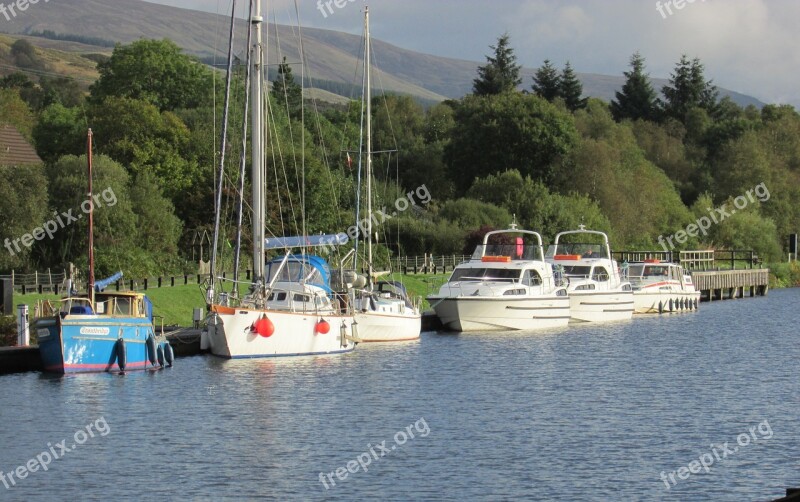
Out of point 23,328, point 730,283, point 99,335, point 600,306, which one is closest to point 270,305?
point 99,335

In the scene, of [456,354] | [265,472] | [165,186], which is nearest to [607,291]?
[456,354]

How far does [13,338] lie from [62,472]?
59.9 feet

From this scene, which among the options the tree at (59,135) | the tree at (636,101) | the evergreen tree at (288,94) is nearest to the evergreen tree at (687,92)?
the tree at (636,101)

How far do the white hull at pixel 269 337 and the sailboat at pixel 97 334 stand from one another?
2649 mm

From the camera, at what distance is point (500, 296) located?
223 ft

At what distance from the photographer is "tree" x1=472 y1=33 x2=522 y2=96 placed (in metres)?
163

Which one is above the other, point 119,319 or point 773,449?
point 119,319

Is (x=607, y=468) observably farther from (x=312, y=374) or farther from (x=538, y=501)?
(x=312, y=374)

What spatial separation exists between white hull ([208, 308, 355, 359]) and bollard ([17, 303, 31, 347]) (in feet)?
22.6

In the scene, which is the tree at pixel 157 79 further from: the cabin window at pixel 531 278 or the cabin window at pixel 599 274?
the cabin window at pixel 531 278

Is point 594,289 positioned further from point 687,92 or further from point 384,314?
point 687,92

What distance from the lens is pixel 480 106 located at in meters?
128

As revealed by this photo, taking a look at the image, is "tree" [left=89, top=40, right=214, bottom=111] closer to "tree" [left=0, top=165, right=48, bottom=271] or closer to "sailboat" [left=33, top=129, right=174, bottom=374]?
"tree" [left=0, top=165, right=48, bottom=271]

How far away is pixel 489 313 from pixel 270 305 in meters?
17.5
